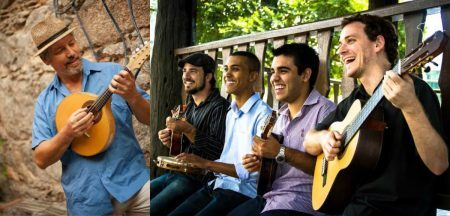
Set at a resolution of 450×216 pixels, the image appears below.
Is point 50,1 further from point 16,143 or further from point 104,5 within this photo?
point 16,143

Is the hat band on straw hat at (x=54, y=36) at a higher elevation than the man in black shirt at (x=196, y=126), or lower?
higher

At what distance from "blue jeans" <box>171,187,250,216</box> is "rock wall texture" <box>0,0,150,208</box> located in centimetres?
16

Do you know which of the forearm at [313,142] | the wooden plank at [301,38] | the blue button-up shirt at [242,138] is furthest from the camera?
the blue button-up shirt at [242,138]

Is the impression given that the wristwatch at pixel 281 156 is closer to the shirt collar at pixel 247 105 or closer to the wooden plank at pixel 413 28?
the shirt collar at pixel 247 105

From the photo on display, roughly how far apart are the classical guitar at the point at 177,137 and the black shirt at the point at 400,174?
57 cm

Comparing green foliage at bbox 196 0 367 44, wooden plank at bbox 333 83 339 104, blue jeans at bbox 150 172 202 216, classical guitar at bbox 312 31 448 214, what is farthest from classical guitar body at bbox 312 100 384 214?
blue jeans at bbox 150 172 202 216

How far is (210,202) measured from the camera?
1.31 meters

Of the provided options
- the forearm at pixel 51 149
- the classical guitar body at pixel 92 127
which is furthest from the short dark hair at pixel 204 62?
the forearm at pixel 51 149

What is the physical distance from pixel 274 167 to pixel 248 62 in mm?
258

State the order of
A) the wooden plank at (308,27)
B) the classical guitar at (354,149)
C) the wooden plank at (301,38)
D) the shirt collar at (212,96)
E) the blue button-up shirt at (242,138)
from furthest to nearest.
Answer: the shirt collar at (212,96), the blue button-up shirt at (242,138), the wooden plank at (301,38), the wooden plank at (308,27), the classical guitar at (354,149)

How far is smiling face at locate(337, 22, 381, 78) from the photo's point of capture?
0.90 metres

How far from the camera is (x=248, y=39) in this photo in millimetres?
1273

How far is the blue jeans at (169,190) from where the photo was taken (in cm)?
139

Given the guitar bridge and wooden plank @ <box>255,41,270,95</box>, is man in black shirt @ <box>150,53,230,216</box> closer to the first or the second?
wooden plank @ <box>255,41,270,95</box>
